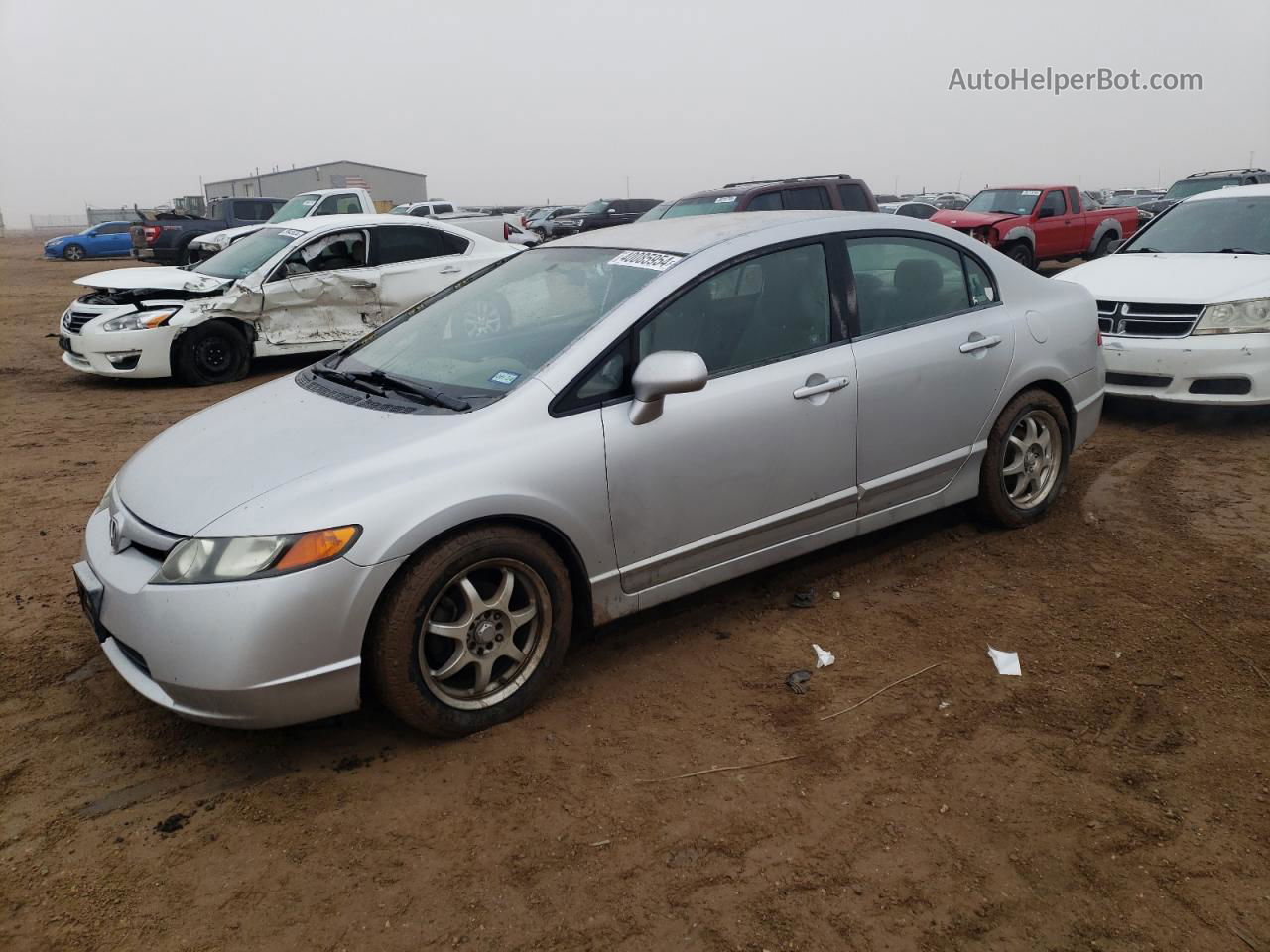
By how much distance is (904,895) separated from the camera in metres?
2.46

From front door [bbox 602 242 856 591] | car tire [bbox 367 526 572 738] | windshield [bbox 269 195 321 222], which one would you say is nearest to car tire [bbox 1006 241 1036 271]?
windshield [bbox 269 195 321 222]

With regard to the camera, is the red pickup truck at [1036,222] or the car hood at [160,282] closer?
the car hood at [160,282]

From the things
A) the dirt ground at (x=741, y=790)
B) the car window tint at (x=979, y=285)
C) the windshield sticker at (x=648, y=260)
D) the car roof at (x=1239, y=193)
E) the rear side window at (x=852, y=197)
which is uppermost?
the rear side window at (x=852, y=197)

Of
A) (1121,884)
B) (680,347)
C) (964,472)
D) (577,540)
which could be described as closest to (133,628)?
(577,540)

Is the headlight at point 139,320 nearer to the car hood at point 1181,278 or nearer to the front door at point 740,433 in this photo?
the front door at point 740,433

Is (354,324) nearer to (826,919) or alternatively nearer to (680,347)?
(680,347)

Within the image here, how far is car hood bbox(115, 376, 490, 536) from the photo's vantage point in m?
2.92

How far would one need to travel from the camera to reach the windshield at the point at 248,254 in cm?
955

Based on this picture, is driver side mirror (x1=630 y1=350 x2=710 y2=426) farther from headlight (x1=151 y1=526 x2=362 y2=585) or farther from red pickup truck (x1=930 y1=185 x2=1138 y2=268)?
red pickup truck (x1=930 y1=185 x2=1138 y2=268)

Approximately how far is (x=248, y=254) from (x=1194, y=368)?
852cm

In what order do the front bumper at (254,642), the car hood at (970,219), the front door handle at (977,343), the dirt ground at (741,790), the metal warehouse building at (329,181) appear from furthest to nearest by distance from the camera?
the metal warehouse building at (329,181) → the car hood at (970,219) → the front door handle at (977,343) → the front bumper at (254,642) → the dirt ground at (741,790)

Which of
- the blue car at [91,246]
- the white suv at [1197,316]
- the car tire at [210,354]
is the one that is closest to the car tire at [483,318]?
the white suv at [1197,316]

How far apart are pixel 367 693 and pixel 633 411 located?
1.29 meters

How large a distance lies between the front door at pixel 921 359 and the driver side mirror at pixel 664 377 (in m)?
0.97
